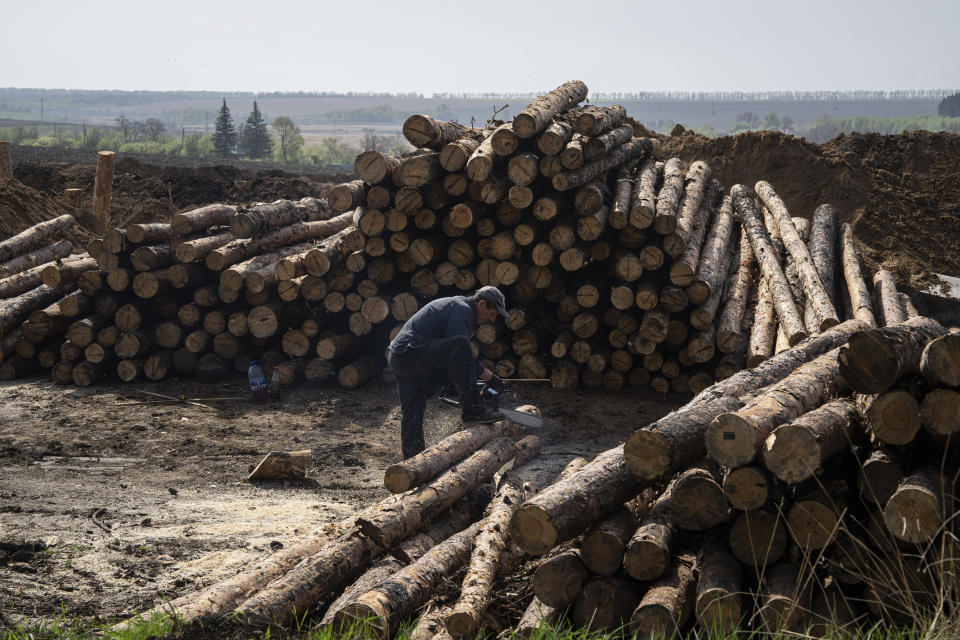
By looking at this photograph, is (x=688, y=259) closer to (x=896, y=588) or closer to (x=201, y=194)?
(x=896, y=588)

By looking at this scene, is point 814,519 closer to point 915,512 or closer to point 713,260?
point 915,512

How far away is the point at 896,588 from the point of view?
4.00m

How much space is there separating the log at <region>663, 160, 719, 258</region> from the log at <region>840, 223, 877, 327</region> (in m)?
2.13

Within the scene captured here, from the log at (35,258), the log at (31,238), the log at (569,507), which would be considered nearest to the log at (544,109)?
the log at (569,507)

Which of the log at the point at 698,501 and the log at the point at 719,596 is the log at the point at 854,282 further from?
the log at the point at 719,596

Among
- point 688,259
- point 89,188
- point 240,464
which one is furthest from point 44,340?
point 89,188

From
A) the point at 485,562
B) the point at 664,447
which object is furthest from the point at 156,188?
the point at 664,447

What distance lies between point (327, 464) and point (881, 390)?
17.7 feet

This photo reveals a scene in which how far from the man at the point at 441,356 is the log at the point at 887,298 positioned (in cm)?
502

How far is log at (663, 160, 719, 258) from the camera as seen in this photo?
970 cm

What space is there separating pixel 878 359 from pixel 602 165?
21.0 ft

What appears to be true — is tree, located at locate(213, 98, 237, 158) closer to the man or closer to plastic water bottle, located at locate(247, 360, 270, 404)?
plastic water bottle, located at locate(247, 360, 270, 404)

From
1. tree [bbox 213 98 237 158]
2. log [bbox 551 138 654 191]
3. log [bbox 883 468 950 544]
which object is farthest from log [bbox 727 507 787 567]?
tree [bbox 213 98 237 158]

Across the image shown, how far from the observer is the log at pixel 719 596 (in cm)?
410
